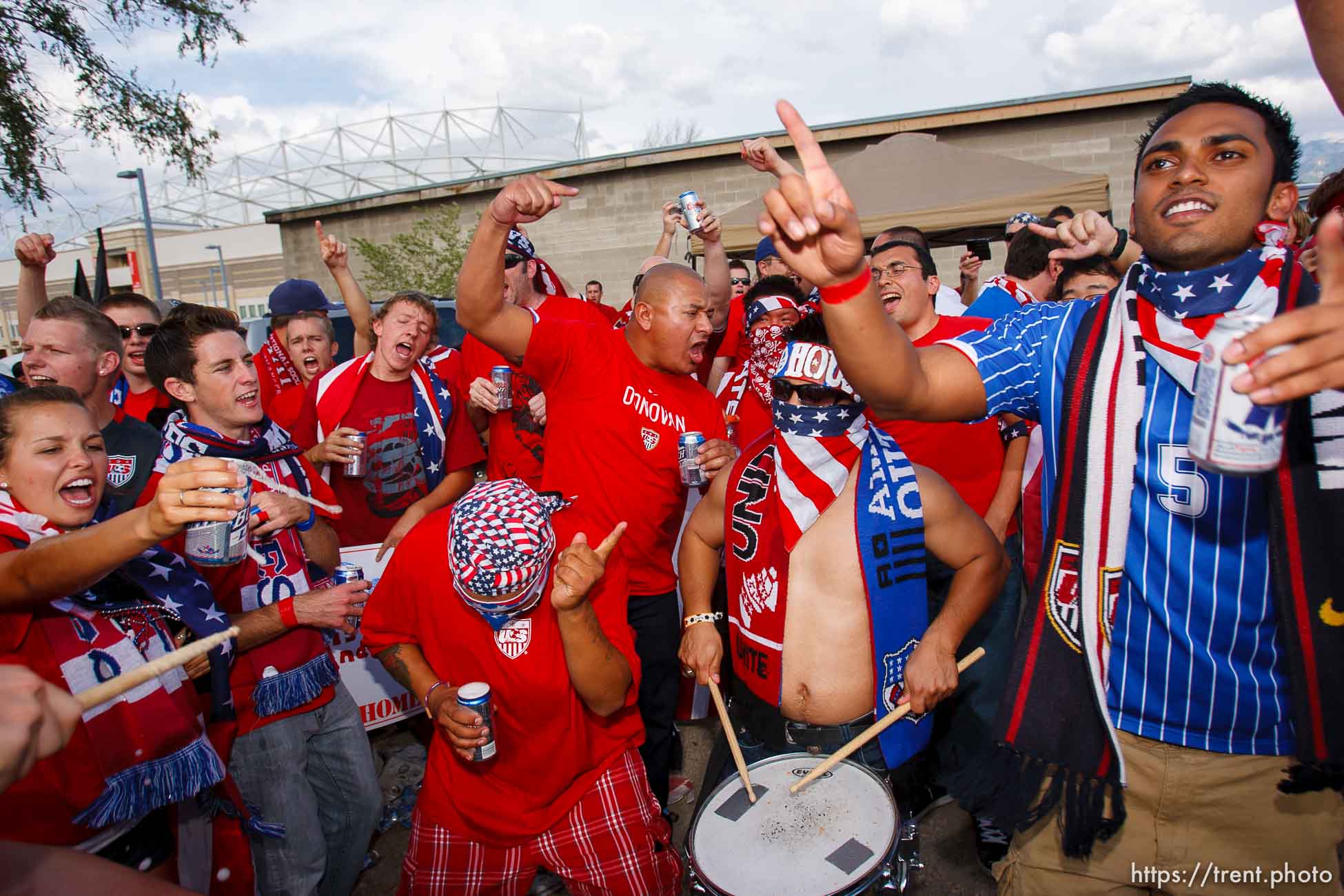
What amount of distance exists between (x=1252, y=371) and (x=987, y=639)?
94.4 inches

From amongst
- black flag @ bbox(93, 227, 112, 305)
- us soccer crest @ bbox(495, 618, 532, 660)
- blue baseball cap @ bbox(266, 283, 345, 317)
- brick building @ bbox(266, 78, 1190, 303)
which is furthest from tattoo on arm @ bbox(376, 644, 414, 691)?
brick building @ bbox(266, 78, 1190, 303)

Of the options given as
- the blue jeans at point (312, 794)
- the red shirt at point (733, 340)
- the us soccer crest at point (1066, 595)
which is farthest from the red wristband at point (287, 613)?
the red shirt at point (733, 340)

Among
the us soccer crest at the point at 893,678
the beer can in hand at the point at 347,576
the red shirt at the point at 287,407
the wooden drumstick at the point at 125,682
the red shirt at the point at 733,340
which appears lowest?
the us soccer crest at the point at 893,678

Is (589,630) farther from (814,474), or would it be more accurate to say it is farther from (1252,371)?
(1252,371)

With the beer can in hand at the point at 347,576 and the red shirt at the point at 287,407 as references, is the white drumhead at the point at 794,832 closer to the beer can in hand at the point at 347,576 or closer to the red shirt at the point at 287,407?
the beer can in hand at the point at 347,576

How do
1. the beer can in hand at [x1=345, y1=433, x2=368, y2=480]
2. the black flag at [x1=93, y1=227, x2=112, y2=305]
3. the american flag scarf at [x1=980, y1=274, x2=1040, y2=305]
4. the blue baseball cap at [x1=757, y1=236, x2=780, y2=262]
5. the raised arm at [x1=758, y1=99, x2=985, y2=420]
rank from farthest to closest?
the black flag at [x1=93, y1=227, x2=112, y2=305] < the blue baseball cap at [x1=757, y1=236, x2=780, y2=262] < the american flag scarf at [x1=980, y1=274, x2=1040, y2=305] < the beer can in hand at [x1=345, y1=433, x2=368, y2=480] < the raised arm at [x1=758, y1=99, x2=985, y2=420]

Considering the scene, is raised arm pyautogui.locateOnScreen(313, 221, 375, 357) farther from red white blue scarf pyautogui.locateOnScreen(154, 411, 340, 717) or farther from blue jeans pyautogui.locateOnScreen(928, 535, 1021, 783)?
blue jeans pyautogui.locateOnScreen(928, 535, 1021, 783)

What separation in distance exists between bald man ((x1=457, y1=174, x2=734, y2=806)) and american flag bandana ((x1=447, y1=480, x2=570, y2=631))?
2.91 feet

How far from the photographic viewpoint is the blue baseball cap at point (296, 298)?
620cm

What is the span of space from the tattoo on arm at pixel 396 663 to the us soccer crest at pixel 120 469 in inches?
50.2

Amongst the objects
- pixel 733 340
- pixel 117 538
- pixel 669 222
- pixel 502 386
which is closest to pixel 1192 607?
pixel 117 538

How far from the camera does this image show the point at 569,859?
8.50 feet

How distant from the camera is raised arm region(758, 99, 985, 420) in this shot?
1584mm

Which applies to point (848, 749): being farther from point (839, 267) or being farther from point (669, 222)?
point (669, 222)
